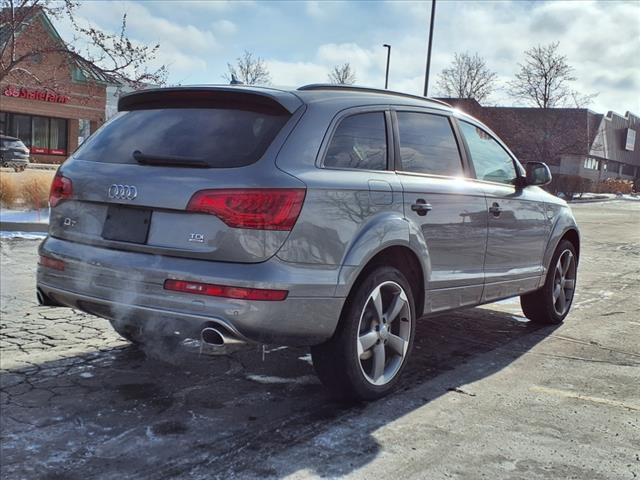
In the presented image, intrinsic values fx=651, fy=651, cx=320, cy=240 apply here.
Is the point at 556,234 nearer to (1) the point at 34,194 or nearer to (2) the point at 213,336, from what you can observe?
(2) the point at 213,336

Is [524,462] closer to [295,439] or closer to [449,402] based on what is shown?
[449,402]

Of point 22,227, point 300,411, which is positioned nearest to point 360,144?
point 300,411

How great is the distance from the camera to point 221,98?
3609 millimetres

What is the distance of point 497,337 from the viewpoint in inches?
217

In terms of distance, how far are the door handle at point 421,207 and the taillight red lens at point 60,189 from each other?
2.02 m

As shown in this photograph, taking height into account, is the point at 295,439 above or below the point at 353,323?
below

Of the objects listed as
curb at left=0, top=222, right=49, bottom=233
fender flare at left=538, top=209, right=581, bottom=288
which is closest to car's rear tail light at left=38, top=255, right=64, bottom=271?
fender flare at left=538, top=209, right=581, bottom=288

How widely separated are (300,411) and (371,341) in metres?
0.57

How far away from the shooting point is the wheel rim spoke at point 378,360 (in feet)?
12.5

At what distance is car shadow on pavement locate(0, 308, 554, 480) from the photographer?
9.84ft

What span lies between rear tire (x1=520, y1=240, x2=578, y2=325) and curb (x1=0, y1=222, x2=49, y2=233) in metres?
8.43

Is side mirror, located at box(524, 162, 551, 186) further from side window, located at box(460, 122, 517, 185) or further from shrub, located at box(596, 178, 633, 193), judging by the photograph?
shrub, located at box(596, 178, 633, 193)

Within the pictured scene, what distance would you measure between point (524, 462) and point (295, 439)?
43.9 inches

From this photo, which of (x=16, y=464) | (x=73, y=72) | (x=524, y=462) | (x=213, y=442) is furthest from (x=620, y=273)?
(x=73, y=72)
